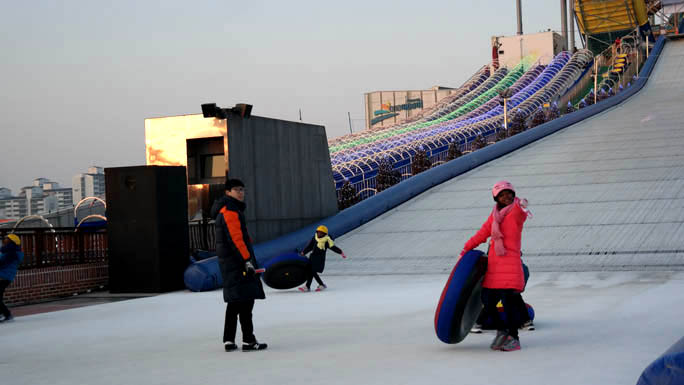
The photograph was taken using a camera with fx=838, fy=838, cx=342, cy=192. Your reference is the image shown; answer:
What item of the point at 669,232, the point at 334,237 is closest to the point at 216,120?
the point at 334,237

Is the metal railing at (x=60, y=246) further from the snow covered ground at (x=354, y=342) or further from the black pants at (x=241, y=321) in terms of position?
the black pants at (x=241, y=321)

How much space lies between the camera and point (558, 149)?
23.6m

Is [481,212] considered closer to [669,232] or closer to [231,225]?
[669,232]

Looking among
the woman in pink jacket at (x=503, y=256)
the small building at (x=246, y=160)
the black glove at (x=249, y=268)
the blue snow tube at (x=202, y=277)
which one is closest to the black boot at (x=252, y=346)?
the black glove at (x=249, y=268)

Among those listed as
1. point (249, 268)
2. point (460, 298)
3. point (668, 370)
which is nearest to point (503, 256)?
point (460, 298)

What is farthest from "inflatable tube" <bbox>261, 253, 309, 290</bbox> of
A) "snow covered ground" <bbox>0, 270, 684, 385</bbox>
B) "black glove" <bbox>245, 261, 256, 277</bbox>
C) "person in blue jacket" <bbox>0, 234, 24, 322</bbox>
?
"black glove" <bbox>245, 261, 256, 277</bbox>

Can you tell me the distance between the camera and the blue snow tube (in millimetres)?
13330

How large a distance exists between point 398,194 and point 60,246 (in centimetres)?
823

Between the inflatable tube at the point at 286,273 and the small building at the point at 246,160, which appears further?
the small building at the point at 246,160

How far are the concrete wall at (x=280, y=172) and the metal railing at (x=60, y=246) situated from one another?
2717mm

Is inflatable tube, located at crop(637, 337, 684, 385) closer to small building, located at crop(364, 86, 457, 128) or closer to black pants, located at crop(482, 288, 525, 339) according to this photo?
black pants, located at crop(482, 288, 525, 339)

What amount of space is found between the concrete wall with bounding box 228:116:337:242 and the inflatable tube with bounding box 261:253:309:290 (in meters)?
3.49

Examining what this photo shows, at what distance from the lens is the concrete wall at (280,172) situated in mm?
16156

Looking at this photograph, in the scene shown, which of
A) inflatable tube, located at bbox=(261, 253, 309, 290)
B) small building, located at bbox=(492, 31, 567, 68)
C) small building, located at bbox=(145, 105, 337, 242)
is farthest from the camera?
small building, located at bbox=(492, 31, 567, 68)
